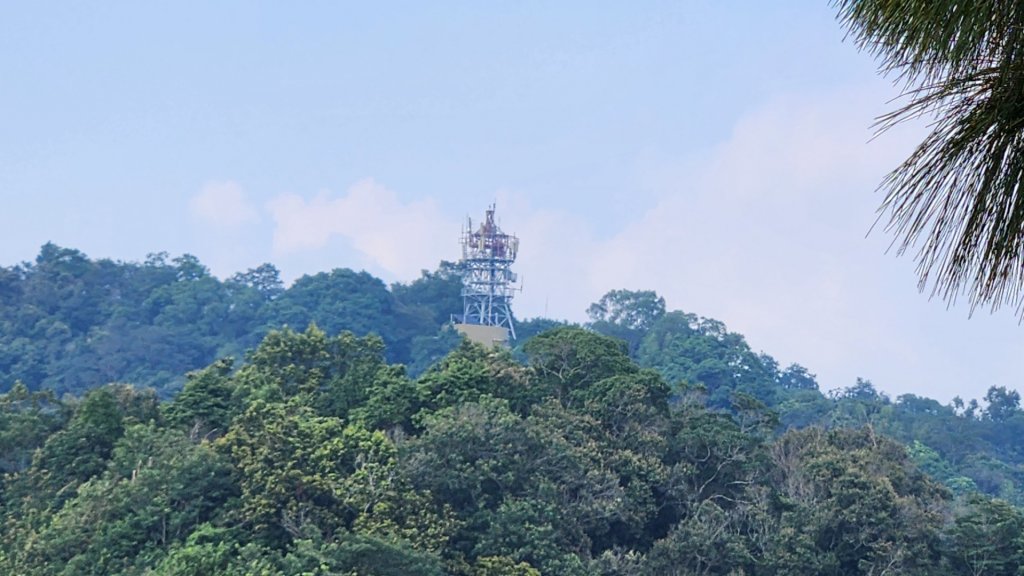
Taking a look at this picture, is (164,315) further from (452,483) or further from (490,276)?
(452,483)

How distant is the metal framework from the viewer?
61.7m

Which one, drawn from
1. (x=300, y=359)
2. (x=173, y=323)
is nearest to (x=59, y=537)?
(x=300, y=359)

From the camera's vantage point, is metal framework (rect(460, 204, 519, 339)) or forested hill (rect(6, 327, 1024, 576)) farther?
metal framework (rect(460, 204, 519, 339))

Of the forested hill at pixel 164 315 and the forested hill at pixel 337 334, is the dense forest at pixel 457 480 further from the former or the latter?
the forested hill at pixel 164 315

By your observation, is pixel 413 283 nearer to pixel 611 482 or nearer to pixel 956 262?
pixel 611 482

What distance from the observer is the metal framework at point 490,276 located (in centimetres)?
6166

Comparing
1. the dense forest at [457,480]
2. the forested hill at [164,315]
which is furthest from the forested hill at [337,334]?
the dense forest at [457,480]

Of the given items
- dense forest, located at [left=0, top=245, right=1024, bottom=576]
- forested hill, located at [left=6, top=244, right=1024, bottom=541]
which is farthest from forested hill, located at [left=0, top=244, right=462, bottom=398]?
dense forest, located at [left=0, top=245, right=1024, bottom=576]

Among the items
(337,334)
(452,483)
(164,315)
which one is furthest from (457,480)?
(164,315)

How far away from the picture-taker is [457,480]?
72.4 feet

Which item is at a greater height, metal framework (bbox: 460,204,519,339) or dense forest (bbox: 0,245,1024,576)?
metal framework (bbox: 460,204,519,339)

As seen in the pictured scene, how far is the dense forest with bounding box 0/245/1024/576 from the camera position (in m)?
20.4

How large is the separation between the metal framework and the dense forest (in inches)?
1320

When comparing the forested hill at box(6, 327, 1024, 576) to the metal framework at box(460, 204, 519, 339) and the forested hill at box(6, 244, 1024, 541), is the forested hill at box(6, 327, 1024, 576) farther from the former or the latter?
the metal framework at box(460, 204, 519, 339)
